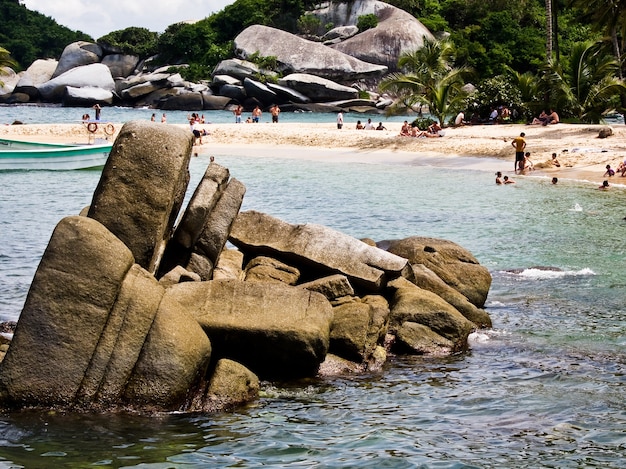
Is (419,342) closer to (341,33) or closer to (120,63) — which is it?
(341,33)

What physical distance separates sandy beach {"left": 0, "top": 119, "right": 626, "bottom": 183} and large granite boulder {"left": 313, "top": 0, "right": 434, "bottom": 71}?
126 feet

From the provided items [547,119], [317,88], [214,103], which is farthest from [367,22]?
[547,119]

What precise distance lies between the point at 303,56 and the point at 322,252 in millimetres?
76690

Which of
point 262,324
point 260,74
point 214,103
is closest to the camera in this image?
point 262,324

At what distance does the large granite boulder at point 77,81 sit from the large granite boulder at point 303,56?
13755 millimetres

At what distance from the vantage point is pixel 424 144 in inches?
1720

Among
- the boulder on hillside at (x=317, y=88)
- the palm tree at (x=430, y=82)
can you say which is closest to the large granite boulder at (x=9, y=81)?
the boulder on hillside at (x=317, y=88)

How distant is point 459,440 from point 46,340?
469cm

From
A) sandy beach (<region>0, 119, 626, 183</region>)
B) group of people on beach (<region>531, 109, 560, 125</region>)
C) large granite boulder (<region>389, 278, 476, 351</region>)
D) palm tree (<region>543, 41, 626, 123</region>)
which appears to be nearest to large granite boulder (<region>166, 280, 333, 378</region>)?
large granite boulder (<region>389, 278, 476, 351</region>)

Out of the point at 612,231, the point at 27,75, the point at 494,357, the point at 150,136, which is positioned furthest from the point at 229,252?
the point at 27,75

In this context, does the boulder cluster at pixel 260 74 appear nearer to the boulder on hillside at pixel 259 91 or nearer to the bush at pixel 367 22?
the boulder on hillside at pixel 259 91

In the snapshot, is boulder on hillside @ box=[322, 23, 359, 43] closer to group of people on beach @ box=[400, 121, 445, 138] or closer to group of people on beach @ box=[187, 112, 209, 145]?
group of people on beach @ box=[187, 112, 209, 145]

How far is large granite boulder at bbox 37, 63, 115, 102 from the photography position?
88625 millimetres

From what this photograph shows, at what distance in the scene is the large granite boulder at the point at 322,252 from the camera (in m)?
14.1
